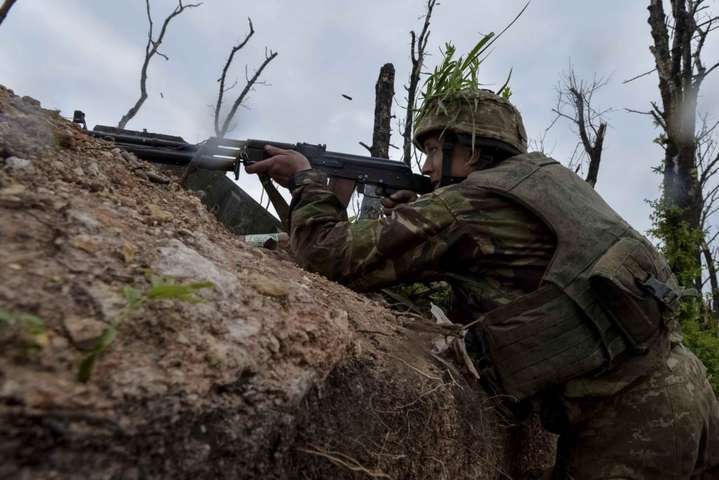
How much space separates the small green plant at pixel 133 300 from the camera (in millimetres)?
1145

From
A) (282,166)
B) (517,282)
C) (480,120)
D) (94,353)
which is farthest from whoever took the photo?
(282,166)

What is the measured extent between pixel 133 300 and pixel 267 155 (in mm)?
2452

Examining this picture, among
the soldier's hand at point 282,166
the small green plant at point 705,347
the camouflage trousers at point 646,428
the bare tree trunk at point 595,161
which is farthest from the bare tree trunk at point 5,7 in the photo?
the bare tree trunk at point 595,161

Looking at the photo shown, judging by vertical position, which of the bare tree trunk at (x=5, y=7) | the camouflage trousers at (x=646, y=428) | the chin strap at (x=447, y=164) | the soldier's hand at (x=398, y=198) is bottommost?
the camouflage trousers at (x=646, y=428)

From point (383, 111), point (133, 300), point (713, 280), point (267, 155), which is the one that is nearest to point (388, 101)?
point (383, 111)

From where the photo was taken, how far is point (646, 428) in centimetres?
268

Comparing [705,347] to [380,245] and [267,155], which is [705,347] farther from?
[267,155]

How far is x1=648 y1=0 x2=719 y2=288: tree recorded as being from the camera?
8.58m

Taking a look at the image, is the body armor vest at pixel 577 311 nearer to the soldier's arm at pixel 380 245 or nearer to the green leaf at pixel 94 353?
the soldier's arm at pixel 380 245

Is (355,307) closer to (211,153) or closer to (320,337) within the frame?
(320,337)

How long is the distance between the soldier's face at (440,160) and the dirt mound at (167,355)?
1.18m

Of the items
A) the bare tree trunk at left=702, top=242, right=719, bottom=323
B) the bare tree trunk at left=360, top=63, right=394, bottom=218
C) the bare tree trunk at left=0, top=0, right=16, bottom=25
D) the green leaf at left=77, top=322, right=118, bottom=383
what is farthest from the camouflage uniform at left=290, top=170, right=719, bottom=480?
the bare tree trunk at left=702, top=242, right=719, bottom=323

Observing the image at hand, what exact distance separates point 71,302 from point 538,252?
2205 mm

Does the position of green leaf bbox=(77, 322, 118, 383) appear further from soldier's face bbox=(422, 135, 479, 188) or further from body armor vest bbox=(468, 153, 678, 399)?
soldier's face bbox=(422, 135, 479, 188)
